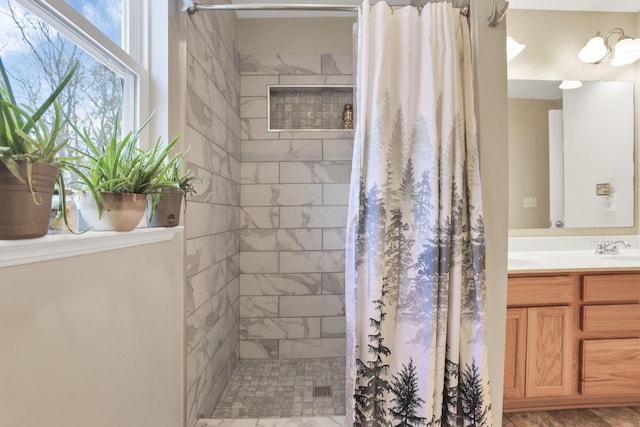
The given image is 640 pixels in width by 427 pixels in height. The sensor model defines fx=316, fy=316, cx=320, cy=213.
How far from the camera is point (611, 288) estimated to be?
177cm

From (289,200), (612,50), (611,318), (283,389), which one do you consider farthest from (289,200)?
(612,50)

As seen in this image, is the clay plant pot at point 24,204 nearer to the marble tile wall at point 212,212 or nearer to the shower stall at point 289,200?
the marble tile wall at point 212,212

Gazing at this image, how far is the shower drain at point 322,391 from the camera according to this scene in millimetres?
1963

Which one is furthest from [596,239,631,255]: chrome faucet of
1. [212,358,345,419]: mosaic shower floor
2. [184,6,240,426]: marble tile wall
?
[184,6,240,426]: marble tile wall

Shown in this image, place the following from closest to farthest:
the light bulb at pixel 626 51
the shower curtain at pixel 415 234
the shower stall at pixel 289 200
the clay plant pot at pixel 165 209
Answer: the clay plant pot at pixel 165 209, the shower curtain at pixel 415 234, the light bulb at pixel 626 51, the shower stall at pixel 289 200

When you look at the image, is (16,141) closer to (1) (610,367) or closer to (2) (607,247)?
(1) (610,367)

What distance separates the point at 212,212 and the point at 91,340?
1.06m

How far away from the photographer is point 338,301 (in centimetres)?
251

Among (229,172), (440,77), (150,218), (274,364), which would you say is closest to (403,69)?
(440,77)

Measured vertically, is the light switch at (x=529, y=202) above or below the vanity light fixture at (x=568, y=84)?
below

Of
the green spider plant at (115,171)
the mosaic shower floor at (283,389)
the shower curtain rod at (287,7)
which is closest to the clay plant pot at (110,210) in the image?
the green spider plant at (115,171)

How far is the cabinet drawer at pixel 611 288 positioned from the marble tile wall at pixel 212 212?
210 cm

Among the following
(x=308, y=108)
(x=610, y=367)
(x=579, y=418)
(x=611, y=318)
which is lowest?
(x=579, y=418)

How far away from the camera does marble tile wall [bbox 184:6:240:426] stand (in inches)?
60.0
